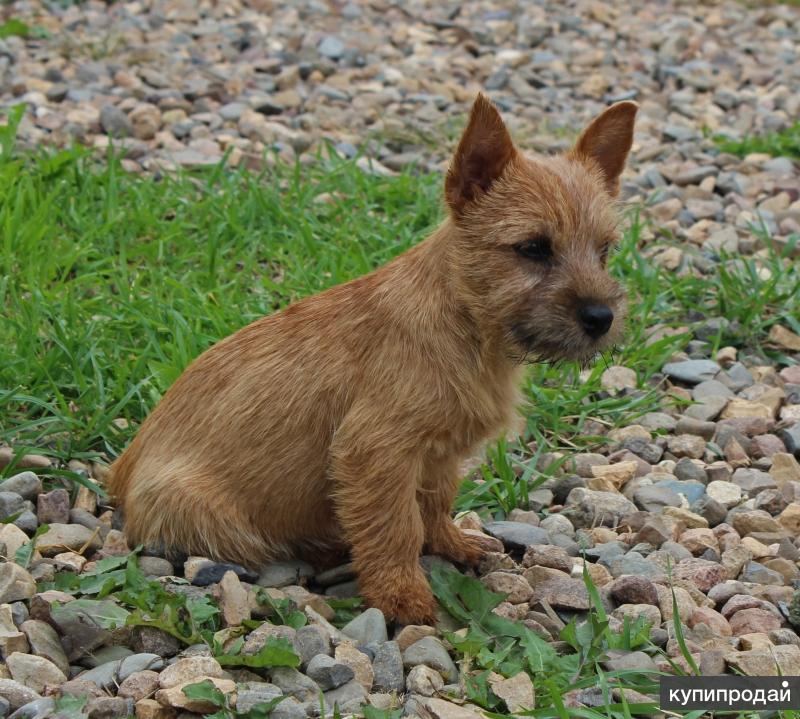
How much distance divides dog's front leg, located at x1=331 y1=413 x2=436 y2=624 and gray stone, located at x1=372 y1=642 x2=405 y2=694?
0.27 m

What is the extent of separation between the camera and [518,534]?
184 inches

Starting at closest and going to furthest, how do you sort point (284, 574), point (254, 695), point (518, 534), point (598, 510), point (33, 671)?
point (254, 695) → point (33, 671) → point (284, 574) → point (518, 534) → point (598, 510)

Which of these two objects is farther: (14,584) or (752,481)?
(752,481)

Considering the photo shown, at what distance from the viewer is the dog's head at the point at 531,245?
3.90 m

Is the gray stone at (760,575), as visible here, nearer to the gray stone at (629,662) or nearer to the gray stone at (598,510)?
the gray stone at (598,510)

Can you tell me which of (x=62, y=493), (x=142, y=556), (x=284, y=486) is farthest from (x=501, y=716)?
(x=62, y=493)

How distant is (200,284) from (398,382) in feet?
8.57

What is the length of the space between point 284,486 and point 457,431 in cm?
72

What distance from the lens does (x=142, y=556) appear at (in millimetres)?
4258

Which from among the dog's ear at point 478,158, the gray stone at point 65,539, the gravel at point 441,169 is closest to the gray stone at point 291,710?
the gravel at point 441,169

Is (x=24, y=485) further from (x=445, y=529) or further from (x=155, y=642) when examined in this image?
(x=445, y=529)

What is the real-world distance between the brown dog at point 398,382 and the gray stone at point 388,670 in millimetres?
274

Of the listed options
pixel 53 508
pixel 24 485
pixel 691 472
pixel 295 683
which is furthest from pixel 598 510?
pixel 24 485

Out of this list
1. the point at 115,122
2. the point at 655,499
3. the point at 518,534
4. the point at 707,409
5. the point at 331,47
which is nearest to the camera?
the point at 518,534
